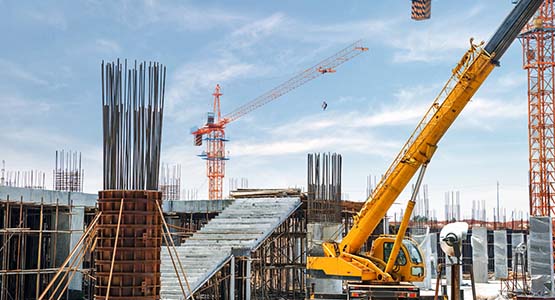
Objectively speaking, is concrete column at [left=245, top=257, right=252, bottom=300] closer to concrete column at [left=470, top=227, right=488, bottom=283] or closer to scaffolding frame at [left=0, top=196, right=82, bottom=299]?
scaffolding frame at [left=0, top=196, right=82, bottom=299]

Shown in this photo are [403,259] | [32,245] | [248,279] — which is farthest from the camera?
[32,245]

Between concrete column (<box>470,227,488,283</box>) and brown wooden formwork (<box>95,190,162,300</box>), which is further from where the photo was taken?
concrete column (<box>470,227,488,283</box>)

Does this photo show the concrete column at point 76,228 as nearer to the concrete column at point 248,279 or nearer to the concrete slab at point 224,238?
the concrete slab at point 224,238

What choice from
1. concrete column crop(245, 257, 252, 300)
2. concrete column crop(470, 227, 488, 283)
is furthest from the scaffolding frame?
concrete column crop(470, 227, 488, 283)

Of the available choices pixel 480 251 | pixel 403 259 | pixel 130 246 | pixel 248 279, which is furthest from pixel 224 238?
pixel 480 251

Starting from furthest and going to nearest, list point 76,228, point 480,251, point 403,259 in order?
1. point 480,251
2. point 76,228
3. point 403,259

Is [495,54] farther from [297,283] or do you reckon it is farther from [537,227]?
[297,283]

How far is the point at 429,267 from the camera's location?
35.1 meters

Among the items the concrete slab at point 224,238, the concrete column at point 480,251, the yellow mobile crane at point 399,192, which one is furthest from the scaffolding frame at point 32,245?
the concrete column at point 480,251

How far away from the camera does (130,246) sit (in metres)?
11.3

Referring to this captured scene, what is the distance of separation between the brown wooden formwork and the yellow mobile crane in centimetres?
823

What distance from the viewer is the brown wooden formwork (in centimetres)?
1123

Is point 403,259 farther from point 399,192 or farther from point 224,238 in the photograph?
point 224,238

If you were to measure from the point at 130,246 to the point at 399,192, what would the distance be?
961 cm
